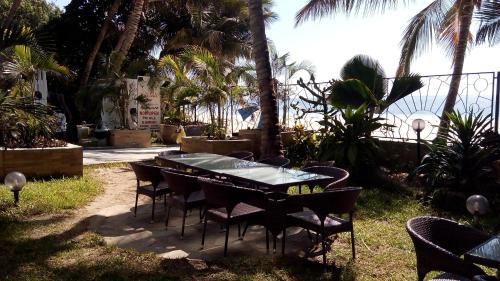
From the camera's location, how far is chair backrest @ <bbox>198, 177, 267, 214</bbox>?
14.7 feet

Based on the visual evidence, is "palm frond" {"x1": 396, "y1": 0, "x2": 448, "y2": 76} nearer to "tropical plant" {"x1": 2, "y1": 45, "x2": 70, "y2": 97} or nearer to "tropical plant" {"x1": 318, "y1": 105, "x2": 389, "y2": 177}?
"tropical plant" {"x1": 318, "y1": 105, "x2": 389, "y2": 177}

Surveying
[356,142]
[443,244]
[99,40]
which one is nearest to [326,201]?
[443,244]

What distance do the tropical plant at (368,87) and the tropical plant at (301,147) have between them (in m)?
1.61

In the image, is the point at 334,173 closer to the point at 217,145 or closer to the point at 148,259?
the point at 148,259

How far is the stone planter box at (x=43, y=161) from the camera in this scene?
807 centimetres

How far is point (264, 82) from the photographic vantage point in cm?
904

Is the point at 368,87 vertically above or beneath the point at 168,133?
above

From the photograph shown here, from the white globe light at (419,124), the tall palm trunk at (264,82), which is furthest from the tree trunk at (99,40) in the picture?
the white globe light at (419,124)

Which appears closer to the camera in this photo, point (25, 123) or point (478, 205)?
point (478, 205)

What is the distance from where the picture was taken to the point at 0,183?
785 cm

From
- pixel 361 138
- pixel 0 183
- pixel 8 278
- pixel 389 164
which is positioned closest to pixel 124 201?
pixel 0 183

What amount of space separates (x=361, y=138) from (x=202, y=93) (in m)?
5.13

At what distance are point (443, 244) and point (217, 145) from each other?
25.2ft

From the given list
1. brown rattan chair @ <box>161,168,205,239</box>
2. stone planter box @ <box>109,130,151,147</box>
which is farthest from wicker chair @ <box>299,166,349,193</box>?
stone planter box @ <box>109,130,151,147</box>
